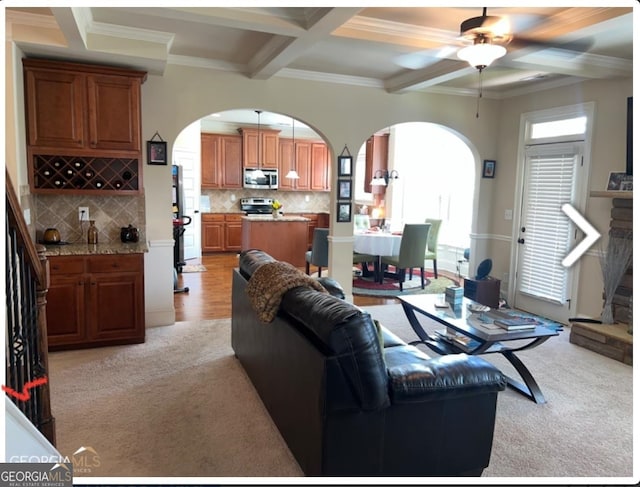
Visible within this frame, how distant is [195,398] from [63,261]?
1.68 m

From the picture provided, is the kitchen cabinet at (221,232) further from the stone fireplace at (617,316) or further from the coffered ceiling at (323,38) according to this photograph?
the stone fireplace at (617,316)

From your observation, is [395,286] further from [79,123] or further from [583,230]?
[79,123]

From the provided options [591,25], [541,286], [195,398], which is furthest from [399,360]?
[541,286]

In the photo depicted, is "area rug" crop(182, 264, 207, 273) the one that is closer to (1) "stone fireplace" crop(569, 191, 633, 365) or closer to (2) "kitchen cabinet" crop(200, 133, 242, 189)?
(2) "kitchen cabinet" crop(200, 133, 242, 189)

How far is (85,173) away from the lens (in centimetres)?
427

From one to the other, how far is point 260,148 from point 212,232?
2.03 meters

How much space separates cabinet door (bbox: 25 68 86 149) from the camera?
152 inches

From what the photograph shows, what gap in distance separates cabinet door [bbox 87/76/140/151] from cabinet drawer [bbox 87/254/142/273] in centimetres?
98

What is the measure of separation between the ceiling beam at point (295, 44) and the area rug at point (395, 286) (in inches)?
127

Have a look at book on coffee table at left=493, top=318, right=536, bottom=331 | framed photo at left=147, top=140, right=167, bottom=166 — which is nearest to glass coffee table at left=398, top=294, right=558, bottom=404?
book on coffee table at left=493, top=318, right=536, bottom=331

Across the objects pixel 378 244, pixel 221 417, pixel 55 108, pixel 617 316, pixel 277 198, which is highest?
pixel 55 108

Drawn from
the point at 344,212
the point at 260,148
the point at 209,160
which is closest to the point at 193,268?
the point at 209,160

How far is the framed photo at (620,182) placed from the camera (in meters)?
4.41

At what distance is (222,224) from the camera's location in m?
9.79
